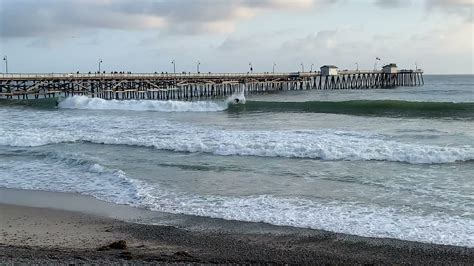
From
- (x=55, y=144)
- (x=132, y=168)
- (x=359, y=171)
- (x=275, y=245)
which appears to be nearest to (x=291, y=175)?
(x=359, y=171)

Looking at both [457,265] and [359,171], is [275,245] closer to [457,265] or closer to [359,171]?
[457,265]

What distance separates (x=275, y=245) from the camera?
7.48 metres

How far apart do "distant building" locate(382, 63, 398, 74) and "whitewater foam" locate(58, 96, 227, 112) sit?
159 ft

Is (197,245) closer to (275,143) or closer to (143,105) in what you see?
(275,143)

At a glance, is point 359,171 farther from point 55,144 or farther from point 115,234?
point 55,144

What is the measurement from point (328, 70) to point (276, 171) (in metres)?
62.7

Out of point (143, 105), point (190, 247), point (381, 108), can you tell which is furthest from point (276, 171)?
point (143, 105)

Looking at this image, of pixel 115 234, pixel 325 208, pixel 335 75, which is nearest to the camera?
pixel 115 234

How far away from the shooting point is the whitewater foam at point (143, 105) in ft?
128

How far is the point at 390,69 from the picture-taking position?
8262cm

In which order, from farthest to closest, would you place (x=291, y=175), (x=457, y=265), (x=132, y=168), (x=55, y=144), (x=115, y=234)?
(x=55, y=144) → (x=132, y=168) → (x=291, y=175) → (x=115, y=234) → (x=457, y=265)

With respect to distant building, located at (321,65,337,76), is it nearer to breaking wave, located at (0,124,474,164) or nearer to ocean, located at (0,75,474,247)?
ocean, located at (0,75,474,247)

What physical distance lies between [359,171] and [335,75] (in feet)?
210

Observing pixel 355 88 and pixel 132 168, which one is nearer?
→ pixel 132 168
